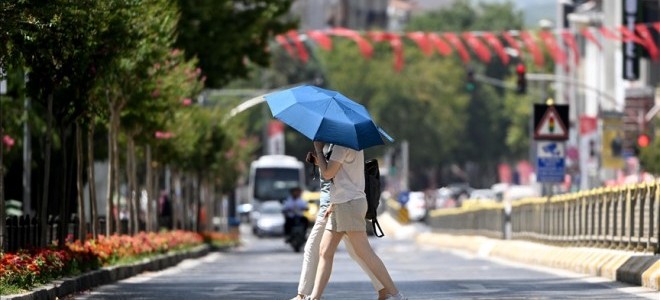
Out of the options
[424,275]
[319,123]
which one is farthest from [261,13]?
[319,123]

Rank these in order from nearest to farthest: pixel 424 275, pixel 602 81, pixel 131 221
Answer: pixel 424 275 < pixel 131 221 < pixel 602 81

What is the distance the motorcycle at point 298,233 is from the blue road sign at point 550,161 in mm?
15966

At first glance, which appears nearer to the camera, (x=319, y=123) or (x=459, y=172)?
(x=319, y=123)

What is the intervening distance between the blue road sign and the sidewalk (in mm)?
1360

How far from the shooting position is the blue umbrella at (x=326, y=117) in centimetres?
1880

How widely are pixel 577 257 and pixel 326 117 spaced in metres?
13.5

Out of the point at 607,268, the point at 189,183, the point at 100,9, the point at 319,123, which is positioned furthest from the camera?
the point at 189,183

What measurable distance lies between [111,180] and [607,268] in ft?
35.8

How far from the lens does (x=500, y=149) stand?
493 ft

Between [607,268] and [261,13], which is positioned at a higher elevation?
[261,13]

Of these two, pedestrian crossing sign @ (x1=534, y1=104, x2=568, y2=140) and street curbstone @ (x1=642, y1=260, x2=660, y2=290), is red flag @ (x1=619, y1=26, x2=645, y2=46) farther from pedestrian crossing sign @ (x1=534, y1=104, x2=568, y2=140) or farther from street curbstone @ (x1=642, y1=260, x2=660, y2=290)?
street curbstone @ (x1=642, y1=260, x2=660, y2=290)

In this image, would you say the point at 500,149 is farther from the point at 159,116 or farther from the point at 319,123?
the point at 319,123

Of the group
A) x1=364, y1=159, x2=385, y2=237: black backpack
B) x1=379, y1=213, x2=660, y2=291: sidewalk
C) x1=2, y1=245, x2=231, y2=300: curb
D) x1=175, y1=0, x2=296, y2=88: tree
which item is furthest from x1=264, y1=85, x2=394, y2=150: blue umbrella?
x1=175, y1=0, x2=296, y2=88: tree

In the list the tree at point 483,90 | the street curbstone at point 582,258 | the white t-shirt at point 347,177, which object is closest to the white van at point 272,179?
the street curbstone at point 582,258
